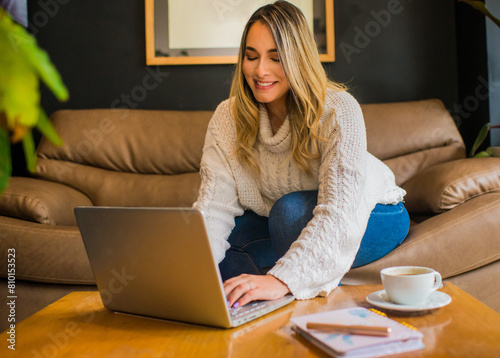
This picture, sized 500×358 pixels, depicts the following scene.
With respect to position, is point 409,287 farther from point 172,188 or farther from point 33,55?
point 172,188

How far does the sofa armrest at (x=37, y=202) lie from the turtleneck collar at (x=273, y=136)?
90 cm

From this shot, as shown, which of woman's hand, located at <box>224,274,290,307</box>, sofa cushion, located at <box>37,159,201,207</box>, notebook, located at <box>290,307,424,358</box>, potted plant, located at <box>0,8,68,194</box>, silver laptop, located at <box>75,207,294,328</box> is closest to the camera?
potted plant, located at <box>0,8,68,194</box>

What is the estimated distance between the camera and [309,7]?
2789 mm

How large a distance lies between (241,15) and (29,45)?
103 inches

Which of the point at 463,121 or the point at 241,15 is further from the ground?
the point at 241,15

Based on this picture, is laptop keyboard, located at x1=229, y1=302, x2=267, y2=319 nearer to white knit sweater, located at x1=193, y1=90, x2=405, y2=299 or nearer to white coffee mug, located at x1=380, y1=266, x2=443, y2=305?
white knit sweater, located at x1=193, y1=90, x2=405, y2=299

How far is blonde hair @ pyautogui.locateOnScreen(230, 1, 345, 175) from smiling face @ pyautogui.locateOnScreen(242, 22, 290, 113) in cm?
3

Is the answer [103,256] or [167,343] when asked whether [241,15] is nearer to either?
[103,256]

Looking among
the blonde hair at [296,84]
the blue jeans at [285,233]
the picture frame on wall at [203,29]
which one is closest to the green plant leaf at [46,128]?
the blue jeans at [285,233]

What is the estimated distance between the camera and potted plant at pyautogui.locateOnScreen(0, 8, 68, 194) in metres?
0.29

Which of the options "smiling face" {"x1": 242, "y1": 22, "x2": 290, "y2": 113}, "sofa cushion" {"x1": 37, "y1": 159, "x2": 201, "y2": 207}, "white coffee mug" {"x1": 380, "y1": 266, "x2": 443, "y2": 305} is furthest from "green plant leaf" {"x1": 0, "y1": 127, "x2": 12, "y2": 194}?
"sofa cushion" {"x1": 37, "y1": 159, "x2": 201, "y2": 207}

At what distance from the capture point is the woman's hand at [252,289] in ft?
3.09

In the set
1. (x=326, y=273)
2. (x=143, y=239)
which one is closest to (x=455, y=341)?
(x=326, y=273)

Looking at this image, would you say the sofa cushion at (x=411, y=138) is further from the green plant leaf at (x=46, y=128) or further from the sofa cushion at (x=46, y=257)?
the green plant leaf at (x=46, y=128)
